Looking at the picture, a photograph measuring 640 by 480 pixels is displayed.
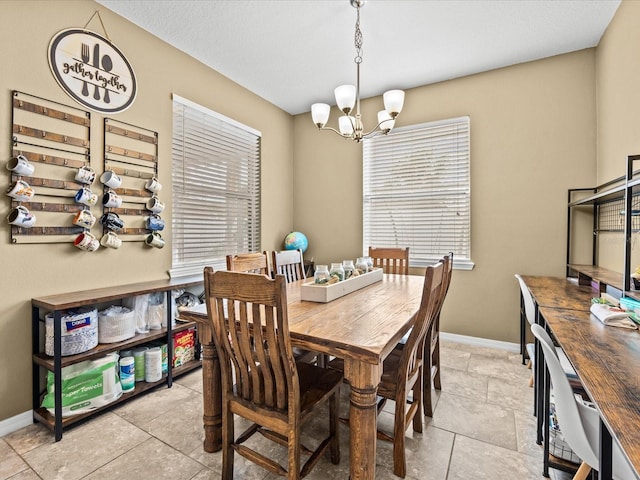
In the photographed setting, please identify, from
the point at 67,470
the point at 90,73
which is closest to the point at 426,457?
the point at 67,470

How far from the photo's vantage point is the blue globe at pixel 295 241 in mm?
3988

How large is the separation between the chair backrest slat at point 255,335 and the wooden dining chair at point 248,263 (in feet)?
2.76

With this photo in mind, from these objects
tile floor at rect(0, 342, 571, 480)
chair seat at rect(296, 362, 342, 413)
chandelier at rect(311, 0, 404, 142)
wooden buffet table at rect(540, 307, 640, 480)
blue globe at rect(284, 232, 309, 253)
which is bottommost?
tile floor at rect(0, 342, 571, 480)

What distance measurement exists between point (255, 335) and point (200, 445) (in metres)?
1.06

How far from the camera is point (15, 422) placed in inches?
74.2

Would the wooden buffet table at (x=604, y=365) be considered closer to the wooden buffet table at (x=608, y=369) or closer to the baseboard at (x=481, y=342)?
the wooden buffet table at (x=608, y=369)

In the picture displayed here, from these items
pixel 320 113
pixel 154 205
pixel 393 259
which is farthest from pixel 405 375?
pixel 154 205

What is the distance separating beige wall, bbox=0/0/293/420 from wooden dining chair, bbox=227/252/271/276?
939 mm

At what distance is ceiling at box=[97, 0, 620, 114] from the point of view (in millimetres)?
2289

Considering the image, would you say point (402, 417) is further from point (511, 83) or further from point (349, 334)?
point (511, 83)

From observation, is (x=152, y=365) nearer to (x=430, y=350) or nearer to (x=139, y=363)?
(x=139, y=363)

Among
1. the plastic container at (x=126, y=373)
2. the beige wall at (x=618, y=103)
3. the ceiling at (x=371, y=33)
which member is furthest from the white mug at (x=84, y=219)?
the beige wall at (x=618, y=103)

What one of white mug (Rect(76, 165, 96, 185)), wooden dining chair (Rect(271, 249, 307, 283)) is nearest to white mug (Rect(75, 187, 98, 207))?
white mug (Rect(76, 165, 96, 185))

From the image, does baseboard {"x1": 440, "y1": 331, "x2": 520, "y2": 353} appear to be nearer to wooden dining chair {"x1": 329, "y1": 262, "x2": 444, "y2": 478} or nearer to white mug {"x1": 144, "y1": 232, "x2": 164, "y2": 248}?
wooden dining chair {"x1": 329, "y1": 262, "x2": 444, "y2": 478}
